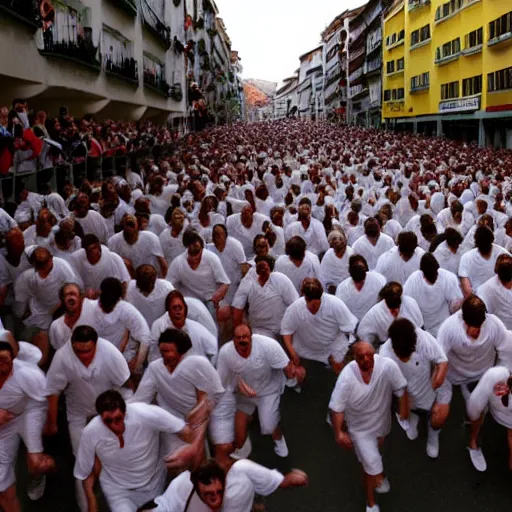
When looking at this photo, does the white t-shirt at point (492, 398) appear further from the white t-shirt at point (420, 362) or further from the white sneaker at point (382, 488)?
the white sneaker at point (382, 488)

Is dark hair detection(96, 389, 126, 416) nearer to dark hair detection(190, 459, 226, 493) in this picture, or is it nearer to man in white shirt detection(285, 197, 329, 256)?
dark hair detection(190, 459, 226, 493)

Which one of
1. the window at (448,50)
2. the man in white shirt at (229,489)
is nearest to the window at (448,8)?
the window at (448,50)

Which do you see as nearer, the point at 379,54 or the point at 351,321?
the point at 351,321

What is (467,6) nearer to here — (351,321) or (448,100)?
(448,100)

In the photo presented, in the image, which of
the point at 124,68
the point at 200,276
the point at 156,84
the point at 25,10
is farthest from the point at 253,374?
the point at 156,84

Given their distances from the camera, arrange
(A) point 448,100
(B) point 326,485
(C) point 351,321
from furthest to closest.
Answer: (A) point 448,100
(C) point 351,321
(B) point 326,485

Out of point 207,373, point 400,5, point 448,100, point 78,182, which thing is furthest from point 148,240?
point 400,5

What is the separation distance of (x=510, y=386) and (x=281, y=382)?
70.5 inches

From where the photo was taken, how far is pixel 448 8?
45.9 meters

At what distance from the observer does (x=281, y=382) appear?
6219 millimetres

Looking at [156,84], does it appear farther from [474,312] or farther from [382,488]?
[382,488]

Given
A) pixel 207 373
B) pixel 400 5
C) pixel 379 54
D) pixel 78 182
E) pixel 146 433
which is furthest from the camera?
pixel 379 54

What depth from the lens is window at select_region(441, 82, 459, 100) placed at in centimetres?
4481

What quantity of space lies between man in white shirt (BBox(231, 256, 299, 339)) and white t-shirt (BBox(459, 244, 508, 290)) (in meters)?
1.99
